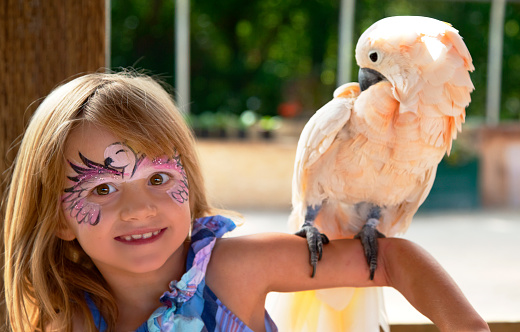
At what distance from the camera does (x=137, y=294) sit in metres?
0.99

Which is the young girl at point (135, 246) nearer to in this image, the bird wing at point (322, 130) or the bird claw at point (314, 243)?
the bird claw at point (314, 243)

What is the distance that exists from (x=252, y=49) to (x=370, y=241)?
6921mm

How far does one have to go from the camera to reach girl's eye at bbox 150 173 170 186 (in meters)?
0.93

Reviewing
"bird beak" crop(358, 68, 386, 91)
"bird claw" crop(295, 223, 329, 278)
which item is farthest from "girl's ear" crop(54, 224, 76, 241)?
"bird beak" crop(358, 68, 386, 91)

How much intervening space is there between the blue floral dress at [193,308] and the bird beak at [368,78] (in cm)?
51

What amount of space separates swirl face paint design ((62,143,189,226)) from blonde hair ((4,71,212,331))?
21 millimetres

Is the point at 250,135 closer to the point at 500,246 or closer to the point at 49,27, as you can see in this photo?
the point at 500,246

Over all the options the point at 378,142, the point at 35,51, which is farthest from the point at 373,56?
the point at 35,51

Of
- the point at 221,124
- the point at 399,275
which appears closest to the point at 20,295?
the point at 399,275

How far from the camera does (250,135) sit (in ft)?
19.7

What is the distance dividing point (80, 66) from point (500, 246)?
3.97 metres

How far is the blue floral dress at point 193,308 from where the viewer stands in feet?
3.01

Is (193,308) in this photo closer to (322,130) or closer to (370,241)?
(370,241)

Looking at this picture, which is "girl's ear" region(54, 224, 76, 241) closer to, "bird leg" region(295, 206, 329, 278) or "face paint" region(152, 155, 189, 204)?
"face paint" region(152, 155, 189, 204)
